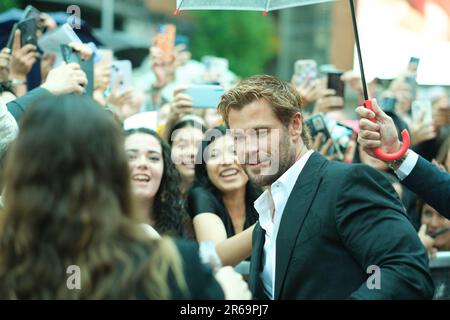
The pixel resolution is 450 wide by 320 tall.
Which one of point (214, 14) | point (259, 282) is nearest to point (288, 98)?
point (259, 282)

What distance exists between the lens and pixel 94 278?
2215mm

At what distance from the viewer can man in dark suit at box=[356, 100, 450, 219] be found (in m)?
3.59

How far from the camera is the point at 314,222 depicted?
126 inches

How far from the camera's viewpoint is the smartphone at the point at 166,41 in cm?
805

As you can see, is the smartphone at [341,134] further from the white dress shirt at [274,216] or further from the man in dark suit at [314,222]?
the white dress shirt at [274,216]

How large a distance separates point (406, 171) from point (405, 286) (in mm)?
809

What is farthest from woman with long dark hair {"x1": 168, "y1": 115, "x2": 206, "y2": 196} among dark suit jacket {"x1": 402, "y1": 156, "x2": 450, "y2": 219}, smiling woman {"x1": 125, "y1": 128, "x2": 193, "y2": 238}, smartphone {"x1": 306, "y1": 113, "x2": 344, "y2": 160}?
dark suit jacket {"x1": 402, "y1": 156, "x2": 450, "y2": 219}

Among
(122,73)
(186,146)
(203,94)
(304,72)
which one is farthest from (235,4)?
(122,73)

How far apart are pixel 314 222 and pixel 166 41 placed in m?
5.26

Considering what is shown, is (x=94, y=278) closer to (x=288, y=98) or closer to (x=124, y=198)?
(x=124, y=198)

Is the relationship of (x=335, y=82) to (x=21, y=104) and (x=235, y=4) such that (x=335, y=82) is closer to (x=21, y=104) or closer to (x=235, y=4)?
(x=235, y=4)

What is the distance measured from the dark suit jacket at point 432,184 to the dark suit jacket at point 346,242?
0.48 meters

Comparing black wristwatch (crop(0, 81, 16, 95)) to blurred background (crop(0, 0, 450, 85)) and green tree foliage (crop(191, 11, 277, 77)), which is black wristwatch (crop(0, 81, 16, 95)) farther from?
green tree foliage (crop(191, 11, 277, 77))

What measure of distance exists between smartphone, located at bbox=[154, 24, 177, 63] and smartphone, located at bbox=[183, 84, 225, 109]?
2.24m
